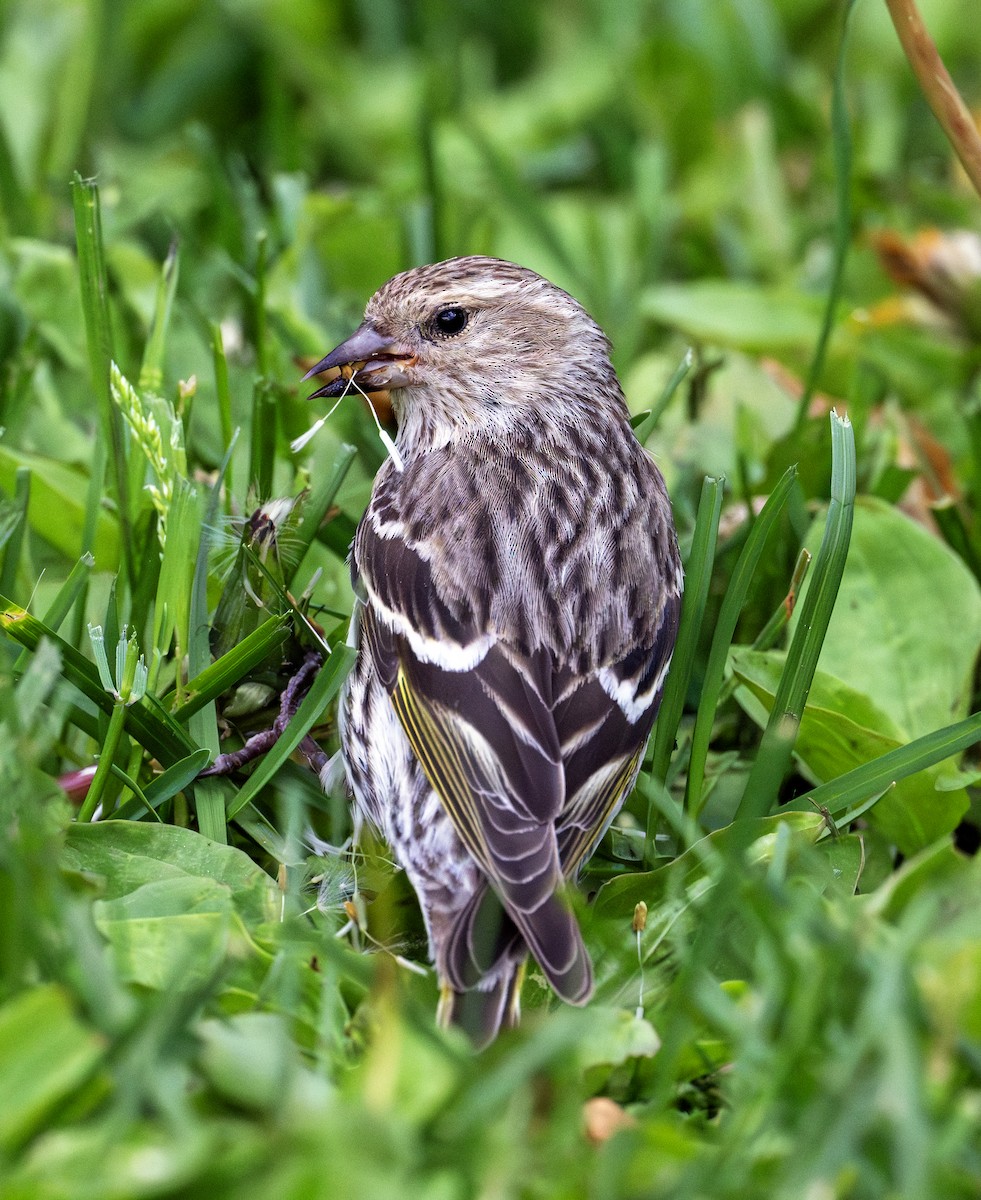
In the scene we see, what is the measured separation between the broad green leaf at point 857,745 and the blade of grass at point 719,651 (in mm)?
102

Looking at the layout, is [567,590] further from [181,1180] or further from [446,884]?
[181,1180]

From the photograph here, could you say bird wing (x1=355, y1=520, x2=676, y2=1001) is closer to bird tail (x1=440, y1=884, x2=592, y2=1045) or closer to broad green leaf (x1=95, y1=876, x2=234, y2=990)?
bird tail (x1=440, y1=884, x2=592, y2=1045)

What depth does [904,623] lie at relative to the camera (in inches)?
114

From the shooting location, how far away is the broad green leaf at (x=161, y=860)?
2.20m

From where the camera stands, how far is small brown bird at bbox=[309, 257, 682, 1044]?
7.17ft

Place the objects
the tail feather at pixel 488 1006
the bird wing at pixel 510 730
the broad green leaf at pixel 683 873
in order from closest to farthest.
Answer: the tail feather at pixel 488 1006, the bird wing at pixel 510 730, the broad green leaf at pixel 683 873

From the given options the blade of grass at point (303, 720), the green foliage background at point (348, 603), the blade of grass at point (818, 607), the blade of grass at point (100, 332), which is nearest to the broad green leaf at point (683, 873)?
the green foliage background at point (348, 603)

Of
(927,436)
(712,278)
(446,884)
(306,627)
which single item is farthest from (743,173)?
(446,884)

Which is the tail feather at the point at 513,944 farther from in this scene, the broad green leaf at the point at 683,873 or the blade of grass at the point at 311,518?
the blade of grass at the point at 311,518

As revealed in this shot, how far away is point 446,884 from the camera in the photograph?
2293 millimetres

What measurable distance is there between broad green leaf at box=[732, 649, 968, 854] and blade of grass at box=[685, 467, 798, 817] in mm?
102

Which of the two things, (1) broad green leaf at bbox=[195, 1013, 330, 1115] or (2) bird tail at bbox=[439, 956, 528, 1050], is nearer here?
(1) broad green leaf at bbox=[195, 1013, 330, 1115]

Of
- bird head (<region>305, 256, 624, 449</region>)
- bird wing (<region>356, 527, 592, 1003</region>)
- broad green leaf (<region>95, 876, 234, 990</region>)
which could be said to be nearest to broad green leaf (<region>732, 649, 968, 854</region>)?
bird wing (<region>356, 527, 592, 1003</region>)

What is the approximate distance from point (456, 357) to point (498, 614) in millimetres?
746
